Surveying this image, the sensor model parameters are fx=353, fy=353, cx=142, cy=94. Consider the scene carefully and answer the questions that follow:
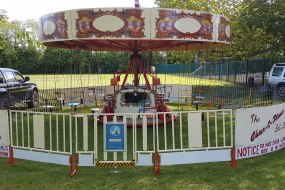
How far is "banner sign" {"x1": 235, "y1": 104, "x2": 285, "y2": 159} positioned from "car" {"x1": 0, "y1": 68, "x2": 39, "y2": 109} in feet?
→ 32.9

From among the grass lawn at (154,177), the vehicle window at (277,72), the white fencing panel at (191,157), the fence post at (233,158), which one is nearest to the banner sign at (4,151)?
the grass lawn at (154,177)

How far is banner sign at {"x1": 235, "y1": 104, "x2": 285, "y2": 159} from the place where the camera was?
6.49 meters

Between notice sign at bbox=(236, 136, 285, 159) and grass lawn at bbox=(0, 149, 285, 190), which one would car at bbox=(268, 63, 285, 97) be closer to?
notice sign at bbox=(236, 136, 285, 159)

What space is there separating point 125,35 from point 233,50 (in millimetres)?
16984

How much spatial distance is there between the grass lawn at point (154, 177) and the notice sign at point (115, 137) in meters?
0.54

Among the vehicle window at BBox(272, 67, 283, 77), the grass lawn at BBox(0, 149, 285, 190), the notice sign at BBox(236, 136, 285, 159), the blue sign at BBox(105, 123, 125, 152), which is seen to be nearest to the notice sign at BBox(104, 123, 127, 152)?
the blue sign at BBox(105, 123, 125, 152)

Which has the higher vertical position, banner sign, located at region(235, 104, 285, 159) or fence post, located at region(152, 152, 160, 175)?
banner sign, located at region(235, 104, 285, 159)

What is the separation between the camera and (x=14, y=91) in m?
15.7

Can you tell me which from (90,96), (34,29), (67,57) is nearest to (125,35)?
(90,96)

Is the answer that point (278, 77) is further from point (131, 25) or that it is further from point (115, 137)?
point (115, 137)

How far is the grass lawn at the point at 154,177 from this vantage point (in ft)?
18.8

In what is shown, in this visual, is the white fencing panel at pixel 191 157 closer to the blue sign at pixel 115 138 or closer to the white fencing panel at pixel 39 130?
the blue sign at pixel 115 138

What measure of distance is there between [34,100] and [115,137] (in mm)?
12721

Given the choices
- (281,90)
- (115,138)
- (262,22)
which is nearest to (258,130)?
(115,138)
